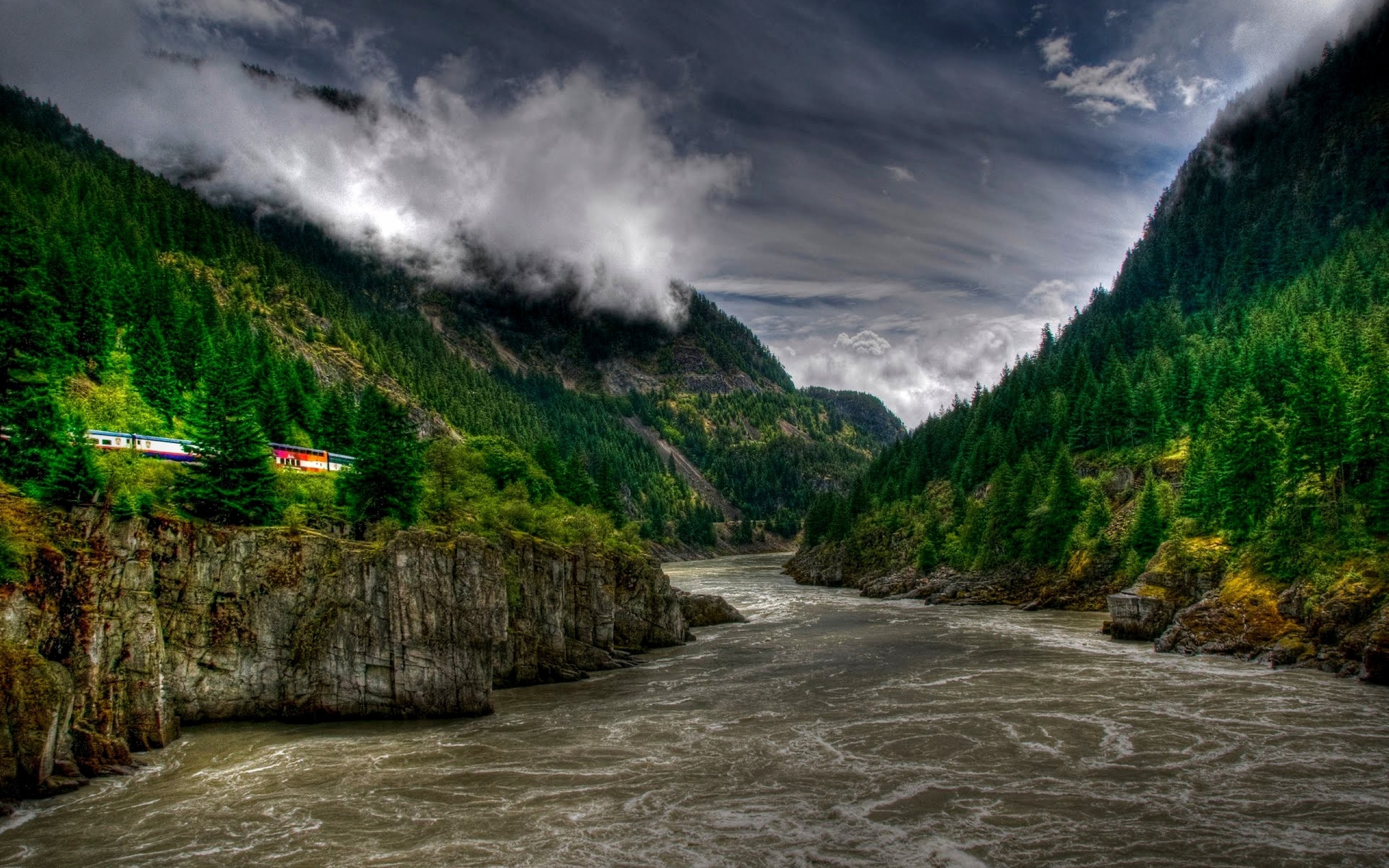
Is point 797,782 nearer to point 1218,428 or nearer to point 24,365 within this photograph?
point 24,365

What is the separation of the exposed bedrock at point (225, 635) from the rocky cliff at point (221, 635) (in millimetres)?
60

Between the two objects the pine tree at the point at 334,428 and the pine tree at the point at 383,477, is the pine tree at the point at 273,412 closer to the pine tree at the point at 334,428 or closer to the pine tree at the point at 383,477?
the pine tree at the point at 334,428

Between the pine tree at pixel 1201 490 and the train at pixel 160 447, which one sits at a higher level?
the train at pixel 160 447

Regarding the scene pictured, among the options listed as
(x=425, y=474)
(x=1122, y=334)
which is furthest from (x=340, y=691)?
(x=1122, y=334)

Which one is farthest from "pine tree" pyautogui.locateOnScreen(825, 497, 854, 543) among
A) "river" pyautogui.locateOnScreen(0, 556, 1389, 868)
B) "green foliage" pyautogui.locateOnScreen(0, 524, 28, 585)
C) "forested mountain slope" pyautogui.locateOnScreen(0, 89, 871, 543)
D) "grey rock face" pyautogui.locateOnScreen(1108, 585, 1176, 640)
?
"green foliage" pyautogui.locateOnScreen(0, 524, 28, 585)

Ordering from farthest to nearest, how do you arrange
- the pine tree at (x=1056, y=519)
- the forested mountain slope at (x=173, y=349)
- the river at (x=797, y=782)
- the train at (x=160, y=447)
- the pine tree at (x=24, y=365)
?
the pine tree at (x=1056, y=519) → the train at (x=160, y=447) → the forested mountain slope at (x=173, y=349) → the pine tree at (x=24, y=365) → the river at (x=797, y=782)

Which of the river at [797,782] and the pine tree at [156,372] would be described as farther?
the pine tree at [156,372]

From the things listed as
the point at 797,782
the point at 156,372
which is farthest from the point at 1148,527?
the point at 156,372

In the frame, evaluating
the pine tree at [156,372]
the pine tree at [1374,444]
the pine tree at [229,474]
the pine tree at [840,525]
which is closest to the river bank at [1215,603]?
the pine tree at [1374,444]

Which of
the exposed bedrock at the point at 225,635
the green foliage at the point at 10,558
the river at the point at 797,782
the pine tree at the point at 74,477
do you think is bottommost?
the river at the point at 797,782

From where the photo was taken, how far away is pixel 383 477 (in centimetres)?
4684

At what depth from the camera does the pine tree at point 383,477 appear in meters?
46.3

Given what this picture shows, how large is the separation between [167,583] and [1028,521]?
90205mm

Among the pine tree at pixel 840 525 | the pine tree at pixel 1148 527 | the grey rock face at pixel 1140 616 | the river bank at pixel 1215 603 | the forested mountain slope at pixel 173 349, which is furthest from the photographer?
the pine tree at pixel 840 525
